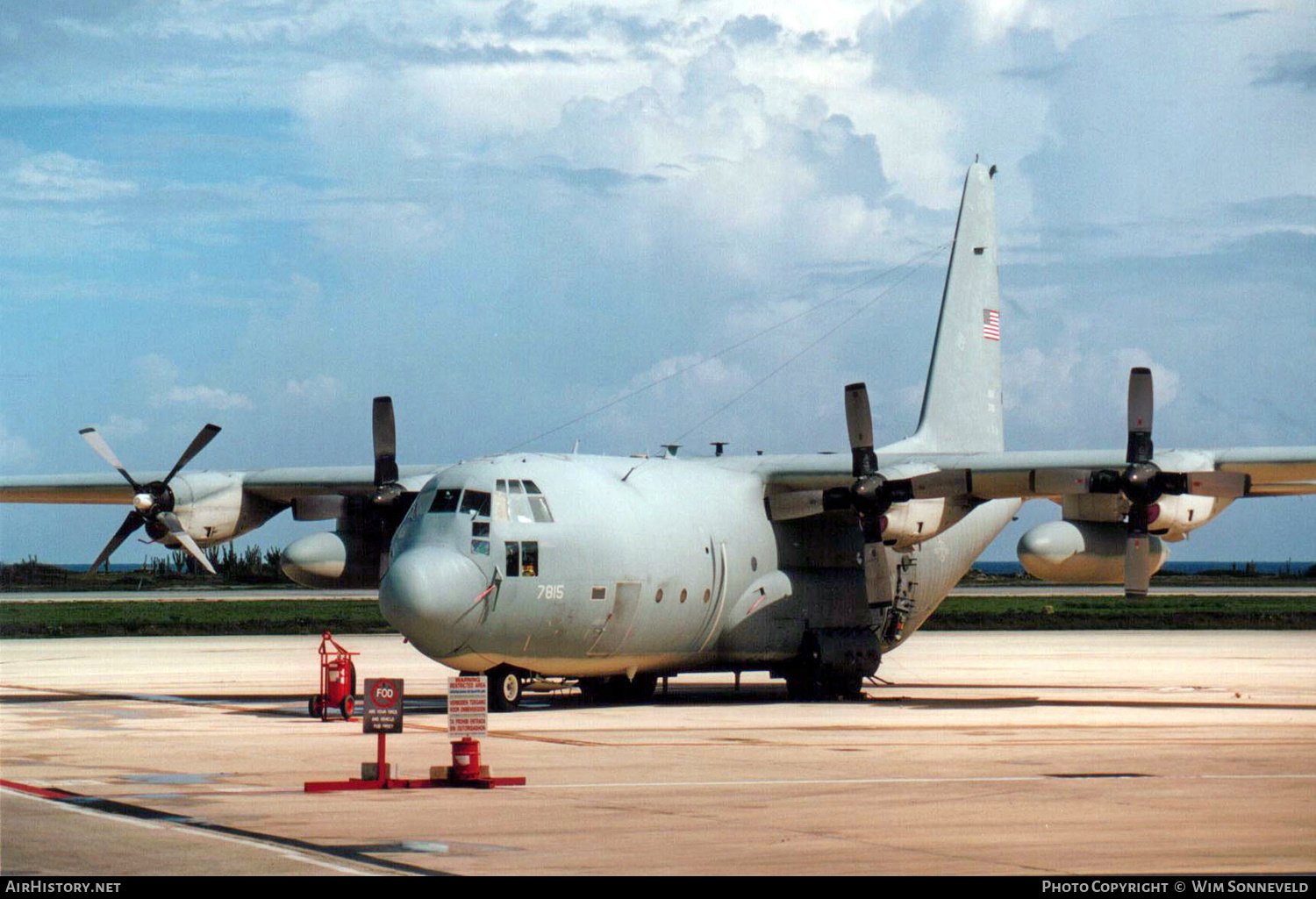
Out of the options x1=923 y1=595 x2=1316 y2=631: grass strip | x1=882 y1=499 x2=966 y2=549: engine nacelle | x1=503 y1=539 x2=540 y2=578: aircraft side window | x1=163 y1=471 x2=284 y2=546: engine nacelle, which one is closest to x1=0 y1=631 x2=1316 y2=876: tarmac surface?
x1=503 y1=539 x2=540 y2=578: aircraft side window

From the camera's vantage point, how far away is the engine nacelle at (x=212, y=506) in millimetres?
30250

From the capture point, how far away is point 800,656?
94.6 feet

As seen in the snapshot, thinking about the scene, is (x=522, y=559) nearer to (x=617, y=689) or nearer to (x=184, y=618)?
(x=617, y=689)

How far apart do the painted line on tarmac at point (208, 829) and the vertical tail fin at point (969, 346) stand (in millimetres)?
19998

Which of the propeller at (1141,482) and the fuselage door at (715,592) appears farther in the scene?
the fuselage door at (715,592)

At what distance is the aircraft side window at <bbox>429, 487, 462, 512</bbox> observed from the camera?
77.6 ft

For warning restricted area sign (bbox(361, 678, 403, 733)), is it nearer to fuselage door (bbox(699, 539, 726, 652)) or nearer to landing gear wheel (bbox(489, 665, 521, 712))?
landing gear wheel (bbox(489, 665, 521, 712))

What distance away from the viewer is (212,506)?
30750 millimetres

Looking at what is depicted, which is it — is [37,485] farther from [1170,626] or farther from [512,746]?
[1170,626]

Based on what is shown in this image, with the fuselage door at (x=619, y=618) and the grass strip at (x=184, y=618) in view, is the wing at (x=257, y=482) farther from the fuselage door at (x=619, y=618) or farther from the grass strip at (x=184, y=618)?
the grass strip at (x=184, y=618)

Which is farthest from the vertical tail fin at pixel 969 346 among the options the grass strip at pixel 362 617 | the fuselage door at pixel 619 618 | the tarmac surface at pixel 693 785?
the grass strip at pixel 362 617

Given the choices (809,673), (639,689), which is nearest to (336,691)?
(639,689)
